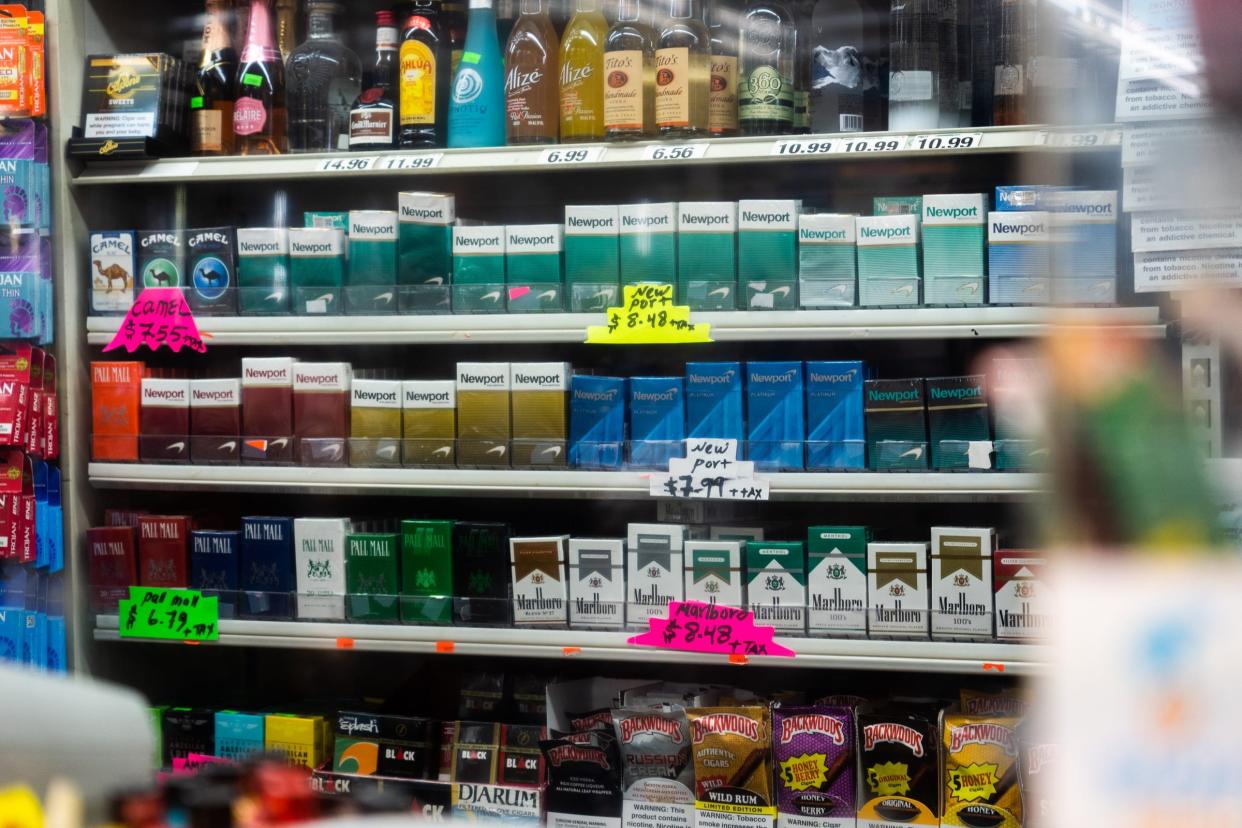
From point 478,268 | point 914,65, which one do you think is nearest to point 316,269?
point 478,268

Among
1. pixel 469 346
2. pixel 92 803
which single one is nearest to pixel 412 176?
pixel 469 346

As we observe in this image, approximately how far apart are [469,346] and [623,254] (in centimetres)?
63

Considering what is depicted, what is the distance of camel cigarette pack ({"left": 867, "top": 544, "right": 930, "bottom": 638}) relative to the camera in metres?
2.42

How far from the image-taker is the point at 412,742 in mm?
2635

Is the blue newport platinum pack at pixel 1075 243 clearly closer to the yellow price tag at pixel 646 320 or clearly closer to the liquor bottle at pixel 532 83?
the yellow price tag at pixel 646 320

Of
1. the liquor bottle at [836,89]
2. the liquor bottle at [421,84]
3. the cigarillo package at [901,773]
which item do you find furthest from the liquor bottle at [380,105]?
the cigarillo package at [901,773]

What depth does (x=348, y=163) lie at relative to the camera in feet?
8.69

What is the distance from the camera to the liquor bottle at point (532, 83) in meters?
2.63

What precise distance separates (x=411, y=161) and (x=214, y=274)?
0.53 meters

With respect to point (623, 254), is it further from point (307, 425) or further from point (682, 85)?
point (307, 425)

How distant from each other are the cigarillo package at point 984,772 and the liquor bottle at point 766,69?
1251mm

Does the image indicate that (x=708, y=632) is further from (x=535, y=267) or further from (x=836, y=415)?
(x=535, y=267)

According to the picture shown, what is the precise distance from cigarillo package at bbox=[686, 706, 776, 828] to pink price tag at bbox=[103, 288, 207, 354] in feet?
4.52

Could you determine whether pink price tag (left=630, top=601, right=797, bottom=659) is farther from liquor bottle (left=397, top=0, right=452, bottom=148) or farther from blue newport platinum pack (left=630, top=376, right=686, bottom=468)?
liquor bottle (left=397, top=0, right=452, bottom=148)
